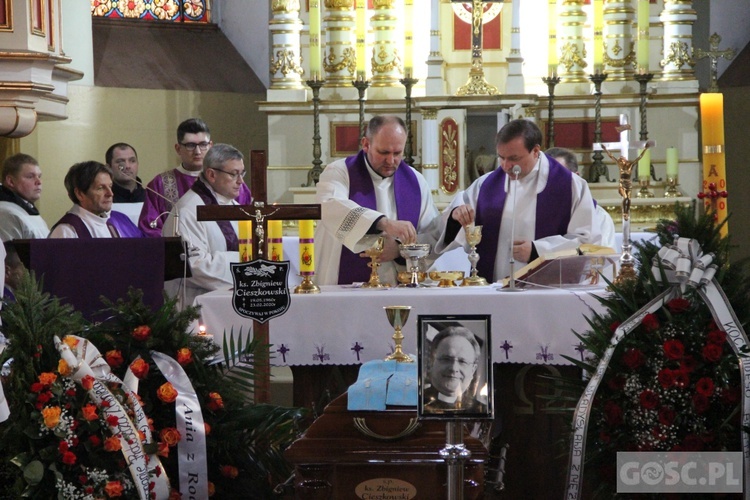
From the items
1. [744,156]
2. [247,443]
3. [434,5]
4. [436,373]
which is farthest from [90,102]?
[436,373]

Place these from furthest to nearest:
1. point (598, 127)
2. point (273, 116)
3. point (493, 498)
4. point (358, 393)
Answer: point (273, 116), point (598, 127), point (493, 498), point (358, 393)

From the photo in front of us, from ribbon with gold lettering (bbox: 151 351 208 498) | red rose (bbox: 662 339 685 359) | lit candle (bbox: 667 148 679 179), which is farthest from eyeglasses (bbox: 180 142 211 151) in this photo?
red rose (bbox: 662 339 685 359)

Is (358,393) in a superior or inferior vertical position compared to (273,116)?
inferior

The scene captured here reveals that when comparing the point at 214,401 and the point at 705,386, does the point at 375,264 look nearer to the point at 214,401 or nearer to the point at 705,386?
the point at 214,401

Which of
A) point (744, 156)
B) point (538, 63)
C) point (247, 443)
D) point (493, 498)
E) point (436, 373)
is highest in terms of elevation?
point (538, 63)

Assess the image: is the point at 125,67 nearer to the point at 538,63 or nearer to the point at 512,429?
the point at 538,63

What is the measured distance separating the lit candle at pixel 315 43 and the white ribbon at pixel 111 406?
5879 millimetres

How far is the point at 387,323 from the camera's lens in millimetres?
5152

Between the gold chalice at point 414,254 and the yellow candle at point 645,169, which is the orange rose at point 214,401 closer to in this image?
the gold chalice at point 414,254

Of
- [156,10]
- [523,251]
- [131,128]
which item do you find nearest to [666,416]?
[523,251]

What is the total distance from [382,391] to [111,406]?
2.74 feet

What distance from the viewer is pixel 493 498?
13.9 feet

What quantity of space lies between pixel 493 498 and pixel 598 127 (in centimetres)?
545

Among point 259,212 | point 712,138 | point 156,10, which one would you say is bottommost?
point 259,212
